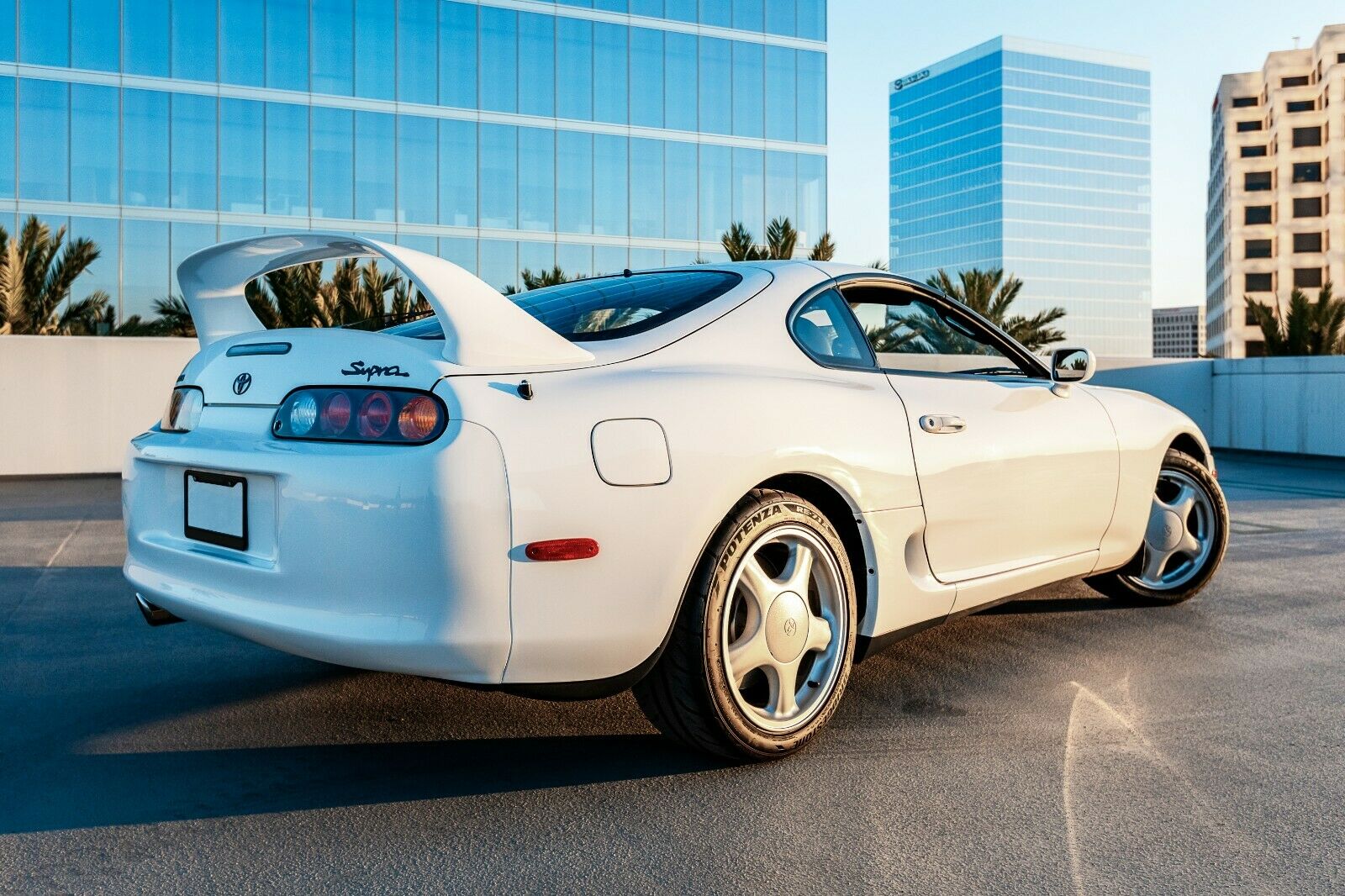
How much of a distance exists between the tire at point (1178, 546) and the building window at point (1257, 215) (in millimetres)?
114290

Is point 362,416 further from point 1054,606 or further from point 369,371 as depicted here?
point 1054,606

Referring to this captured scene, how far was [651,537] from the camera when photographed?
109 inches

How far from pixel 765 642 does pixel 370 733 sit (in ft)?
3.91

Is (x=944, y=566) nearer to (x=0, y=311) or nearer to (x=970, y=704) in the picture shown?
(x=970, y=704)

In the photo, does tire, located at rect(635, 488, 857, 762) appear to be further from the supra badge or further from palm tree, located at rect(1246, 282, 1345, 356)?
palm tree, located at rect(1246, 282, 1345, 356)

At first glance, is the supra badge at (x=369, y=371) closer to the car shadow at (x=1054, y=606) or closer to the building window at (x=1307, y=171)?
the car shadow at (x=1054, y=606)

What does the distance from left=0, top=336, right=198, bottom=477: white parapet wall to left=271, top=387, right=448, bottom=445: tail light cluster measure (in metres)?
11.3

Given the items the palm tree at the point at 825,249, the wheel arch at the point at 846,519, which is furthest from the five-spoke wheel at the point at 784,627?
the palm tree at the point at 825,249

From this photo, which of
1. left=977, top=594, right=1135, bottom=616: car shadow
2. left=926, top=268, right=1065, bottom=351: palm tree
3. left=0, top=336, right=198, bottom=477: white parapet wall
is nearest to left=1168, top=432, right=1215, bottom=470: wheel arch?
left=977, top=594, right=1135, bottom=616: car shadow

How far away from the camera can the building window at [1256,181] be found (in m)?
107

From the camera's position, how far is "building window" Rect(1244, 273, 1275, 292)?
103500 millimetres

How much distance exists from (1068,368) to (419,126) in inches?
1167

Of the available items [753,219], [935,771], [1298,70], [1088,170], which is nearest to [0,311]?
[935,771]

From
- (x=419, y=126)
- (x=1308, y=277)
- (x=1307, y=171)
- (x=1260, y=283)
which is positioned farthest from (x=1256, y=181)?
(x=419, y=126)
